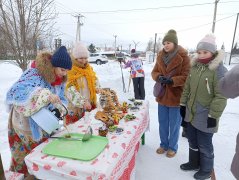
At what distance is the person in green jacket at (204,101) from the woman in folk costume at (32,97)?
58.1 inches

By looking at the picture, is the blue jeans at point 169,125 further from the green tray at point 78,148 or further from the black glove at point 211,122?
the green tray at point 78,148

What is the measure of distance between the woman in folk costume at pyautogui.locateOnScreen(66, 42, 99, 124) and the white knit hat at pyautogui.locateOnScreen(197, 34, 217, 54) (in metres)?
1.42

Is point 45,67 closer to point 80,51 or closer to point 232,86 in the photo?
point 80,51

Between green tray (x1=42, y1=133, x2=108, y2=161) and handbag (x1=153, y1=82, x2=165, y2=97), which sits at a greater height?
handbag (x1=153, y1=82, x2=165, y2=97)

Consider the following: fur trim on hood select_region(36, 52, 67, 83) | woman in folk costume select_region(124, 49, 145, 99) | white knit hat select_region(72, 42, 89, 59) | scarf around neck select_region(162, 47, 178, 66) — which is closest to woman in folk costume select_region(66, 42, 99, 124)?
white knit hat select_region(72, 42, 89, 59)

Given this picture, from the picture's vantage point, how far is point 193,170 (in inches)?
108

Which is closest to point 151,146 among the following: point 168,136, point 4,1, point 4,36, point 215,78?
point 168,136

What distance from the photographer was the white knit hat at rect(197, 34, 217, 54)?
2266 millimetres

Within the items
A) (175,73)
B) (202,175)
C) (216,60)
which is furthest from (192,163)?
(216,60)

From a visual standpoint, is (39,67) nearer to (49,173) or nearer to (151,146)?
(49,173)

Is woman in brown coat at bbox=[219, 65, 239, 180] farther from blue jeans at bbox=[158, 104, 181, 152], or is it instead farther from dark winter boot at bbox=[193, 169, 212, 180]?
blue jeans at bbox=[158, 104, 181, 152]

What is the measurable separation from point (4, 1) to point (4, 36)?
0.62 m

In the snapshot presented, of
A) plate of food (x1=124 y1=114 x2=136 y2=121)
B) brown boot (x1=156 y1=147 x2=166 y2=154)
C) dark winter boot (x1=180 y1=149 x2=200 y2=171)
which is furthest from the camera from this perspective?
brown boot (x1=156 y1=147 x2=166 y2=154)

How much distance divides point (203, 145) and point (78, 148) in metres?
1.59
